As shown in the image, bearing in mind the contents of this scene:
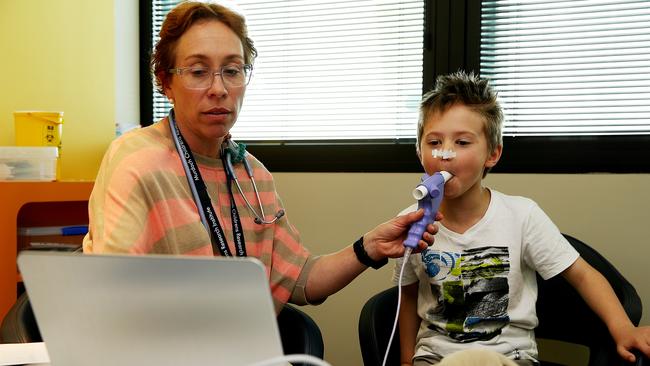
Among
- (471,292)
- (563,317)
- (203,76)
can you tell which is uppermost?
(203,76)

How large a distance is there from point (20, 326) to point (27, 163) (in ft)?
3.26

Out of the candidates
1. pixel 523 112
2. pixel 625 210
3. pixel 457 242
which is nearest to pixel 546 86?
pixel 523 112

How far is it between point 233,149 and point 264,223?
200 millimetres

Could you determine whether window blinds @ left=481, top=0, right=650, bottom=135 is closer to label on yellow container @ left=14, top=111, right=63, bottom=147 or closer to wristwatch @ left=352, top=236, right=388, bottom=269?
wristwatch @ left=352, top=236, right=388, bottom=269

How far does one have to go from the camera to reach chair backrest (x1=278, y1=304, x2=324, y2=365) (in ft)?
4.66

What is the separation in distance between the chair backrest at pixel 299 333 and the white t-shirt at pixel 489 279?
0.94 ft

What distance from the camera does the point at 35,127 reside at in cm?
225

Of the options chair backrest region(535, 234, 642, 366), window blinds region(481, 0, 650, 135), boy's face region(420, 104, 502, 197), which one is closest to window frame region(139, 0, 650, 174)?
window blinds region(481, 0, 650, 135)

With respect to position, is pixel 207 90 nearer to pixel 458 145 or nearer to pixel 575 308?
pixel 458 145

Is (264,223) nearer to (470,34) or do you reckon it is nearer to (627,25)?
(470,34)

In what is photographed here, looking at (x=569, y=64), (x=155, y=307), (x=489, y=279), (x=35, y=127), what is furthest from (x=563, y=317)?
(x=35, y=127)

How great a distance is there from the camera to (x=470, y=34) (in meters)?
2.18

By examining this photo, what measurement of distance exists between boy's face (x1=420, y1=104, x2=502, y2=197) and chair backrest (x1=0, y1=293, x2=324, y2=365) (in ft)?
1.54

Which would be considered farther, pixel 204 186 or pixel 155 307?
pixel 204 186
